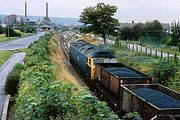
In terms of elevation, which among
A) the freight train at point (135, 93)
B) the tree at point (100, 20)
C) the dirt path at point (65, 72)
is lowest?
the dirt path at point (65, 72)

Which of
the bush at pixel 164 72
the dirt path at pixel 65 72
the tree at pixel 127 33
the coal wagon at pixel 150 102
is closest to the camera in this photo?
the coal wagon at pixel 150 102

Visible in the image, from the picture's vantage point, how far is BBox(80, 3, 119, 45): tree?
53.9 m

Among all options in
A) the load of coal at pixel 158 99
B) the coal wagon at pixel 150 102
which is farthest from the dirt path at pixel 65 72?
the load of coal at pixel 158 99

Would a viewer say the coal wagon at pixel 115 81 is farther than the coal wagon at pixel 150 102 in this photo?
Yes

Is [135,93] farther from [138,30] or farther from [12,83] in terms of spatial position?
[138,30]

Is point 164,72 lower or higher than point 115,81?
lower

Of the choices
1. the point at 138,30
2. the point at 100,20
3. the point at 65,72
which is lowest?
the point at 65,72

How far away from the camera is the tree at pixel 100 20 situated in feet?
177

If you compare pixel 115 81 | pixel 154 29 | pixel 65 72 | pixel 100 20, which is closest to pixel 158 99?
pixel 115 81

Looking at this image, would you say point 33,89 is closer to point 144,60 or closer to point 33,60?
point 33,60

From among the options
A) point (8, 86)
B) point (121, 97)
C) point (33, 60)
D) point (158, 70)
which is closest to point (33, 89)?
point (121, 97)

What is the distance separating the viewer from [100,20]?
54531 millimetres

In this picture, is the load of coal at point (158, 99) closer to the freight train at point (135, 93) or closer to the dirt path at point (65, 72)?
the freight train at point (135, 93)

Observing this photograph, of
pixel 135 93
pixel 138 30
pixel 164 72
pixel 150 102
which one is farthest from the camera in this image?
pixel 138 30
